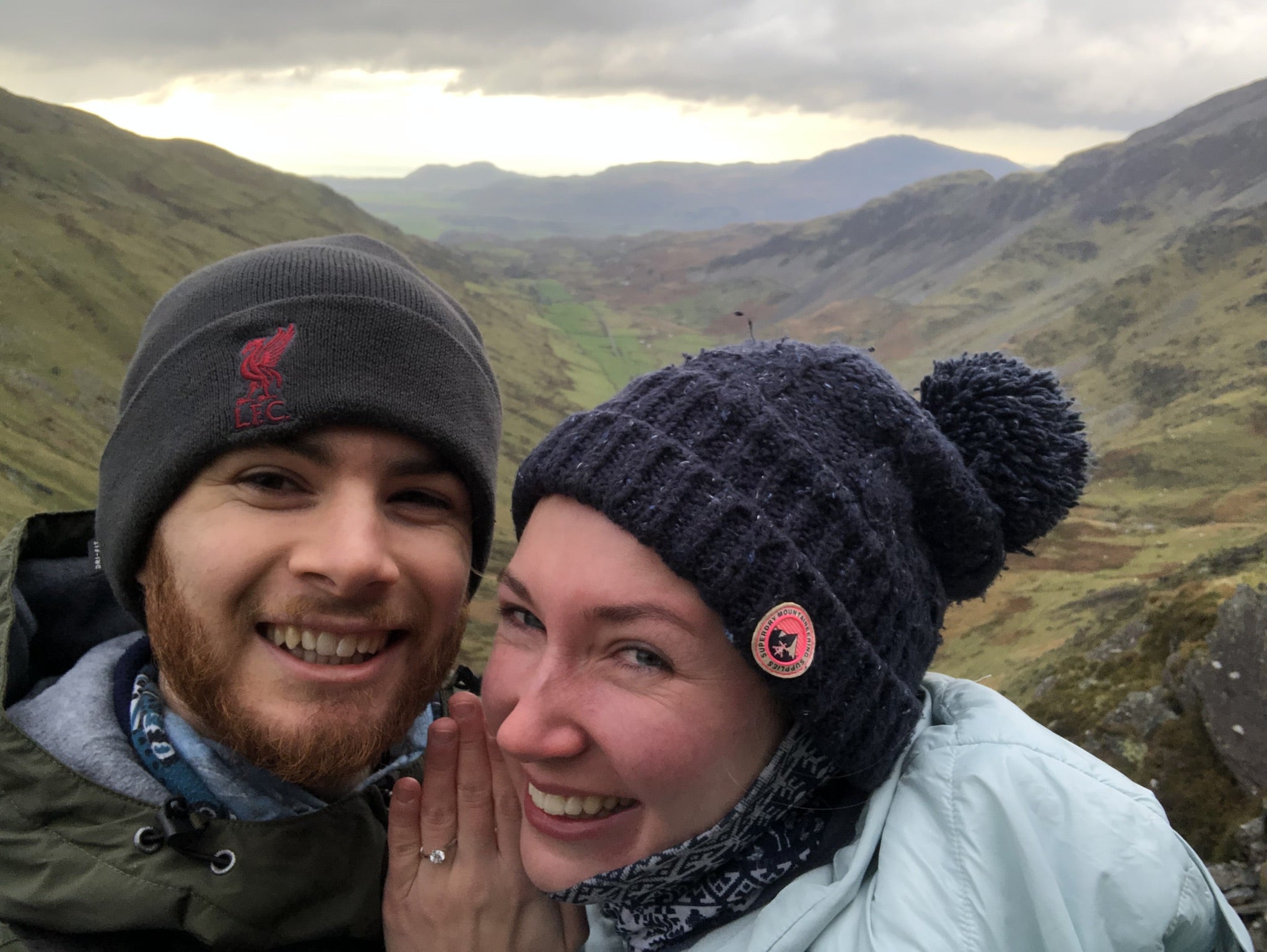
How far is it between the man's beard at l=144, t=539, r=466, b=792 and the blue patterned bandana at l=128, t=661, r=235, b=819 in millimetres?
133

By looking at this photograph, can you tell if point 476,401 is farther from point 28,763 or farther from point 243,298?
point 28,763

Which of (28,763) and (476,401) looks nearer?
(28,763)

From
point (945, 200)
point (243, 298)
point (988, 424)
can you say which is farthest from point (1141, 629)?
point (945, 200)

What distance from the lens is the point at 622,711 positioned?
2740 mm

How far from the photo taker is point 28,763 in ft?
9.50

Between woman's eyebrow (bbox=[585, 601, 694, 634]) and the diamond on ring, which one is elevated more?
woman's eyebrow (bbox=[585, 601, 694, 634])

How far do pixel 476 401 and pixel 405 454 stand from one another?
528mm

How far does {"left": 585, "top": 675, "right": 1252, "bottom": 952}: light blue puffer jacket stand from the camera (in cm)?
245

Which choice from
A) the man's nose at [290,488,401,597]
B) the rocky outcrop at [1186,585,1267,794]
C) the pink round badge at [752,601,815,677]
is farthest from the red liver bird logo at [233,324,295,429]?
the rocky outcrop at [1186,585,1267,794]

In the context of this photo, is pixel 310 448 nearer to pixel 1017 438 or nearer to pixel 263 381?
pixel 263 381

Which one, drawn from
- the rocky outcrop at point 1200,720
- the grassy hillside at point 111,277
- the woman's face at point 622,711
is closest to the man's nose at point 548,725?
the woman's face at point 622,711

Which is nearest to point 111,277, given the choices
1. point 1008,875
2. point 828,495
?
point 828,495

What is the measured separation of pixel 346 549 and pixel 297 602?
0.29 meters

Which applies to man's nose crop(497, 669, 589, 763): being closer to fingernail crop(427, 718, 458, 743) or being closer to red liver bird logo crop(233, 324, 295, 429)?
fingernail crop(427, 718, 458, 743)
